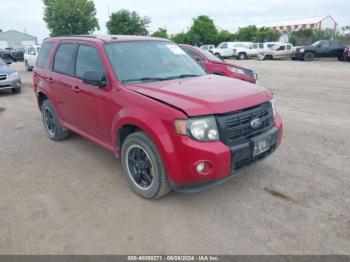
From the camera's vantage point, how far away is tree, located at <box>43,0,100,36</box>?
4025 centimetres

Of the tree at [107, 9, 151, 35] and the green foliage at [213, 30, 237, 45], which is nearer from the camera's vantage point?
the tree at [107, 9, 151, 35]

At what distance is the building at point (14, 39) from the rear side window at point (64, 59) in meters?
77.6

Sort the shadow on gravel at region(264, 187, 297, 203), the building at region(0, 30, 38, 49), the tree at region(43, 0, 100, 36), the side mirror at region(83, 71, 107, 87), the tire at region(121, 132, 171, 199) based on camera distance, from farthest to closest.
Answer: the building at region(0, 30, 38, 49) → the tree at region(43, 0, 100, 36) → the side mirror at region(83, 71, 107, 87) → the shadow on gravel at region(264, 187, 297, 203) → the tire at region(121, 132, 171, 199)

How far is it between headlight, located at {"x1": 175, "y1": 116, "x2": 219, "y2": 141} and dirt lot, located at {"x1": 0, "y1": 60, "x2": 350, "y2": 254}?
0.90 metres

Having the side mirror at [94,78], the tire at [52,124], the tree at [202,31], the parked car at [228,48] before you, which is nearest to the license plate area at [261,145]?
the side mirror at [94,78]

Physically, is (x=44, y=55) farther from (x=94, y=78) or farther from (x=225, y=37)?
(x=225, y=37)

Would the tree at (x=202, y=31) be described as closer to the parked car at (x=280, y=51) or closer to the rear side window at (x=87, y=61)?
the parked car at (x=280, y=51)

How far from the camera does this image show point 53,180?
4.03m

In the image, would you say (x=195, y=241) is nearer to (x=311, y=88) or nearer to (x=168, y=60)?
(x=168, y=60)

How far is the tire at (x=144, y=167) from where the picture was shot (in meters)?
3.15

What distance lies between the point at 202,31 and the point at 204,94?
146ft

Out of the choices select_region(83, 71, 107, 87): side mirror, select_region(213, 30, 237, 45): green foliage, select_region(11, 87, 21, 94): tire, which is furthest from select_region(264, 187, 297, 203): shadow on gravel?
select_region(213, 30, 237, 45): green foliage

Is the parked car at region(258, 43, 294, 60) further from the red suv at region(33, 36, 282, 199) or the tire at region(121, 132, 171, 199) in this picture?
the tire at region(121, 132, 171, 199)

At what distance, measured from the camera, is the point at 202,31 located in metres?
44.8
